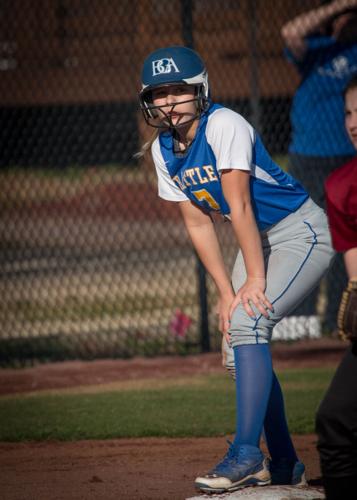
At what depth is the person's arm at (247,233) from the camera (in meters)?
3.58

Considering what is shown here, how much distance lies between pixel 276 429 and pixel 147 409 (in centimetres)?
186

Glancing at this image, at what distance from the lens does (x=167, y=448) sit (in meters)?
→ 4.73

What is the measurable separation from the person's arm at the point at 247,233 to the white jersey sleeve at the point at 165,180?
1.16 feet

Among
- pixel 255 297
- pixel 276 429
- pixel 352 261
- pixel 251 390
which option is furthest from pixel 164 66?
pixel 276 429

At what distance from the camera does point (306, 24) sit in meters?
7.07

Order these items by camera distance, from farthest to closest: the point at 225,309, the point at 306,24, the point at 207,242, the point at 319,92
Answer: the point at 319,92
the point at 306,24
the point at 207,242
the point at 225,309

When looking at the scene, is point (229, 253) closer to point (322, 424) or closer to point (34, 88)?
point (34, 88)

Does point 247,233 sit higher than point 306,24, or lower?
Answer: lower

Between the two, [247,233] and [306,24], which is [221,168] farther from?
[306,24]

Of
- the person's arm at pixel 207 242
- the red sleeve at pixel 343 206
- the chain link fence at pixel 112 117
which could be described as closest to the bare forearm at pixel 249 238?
the person's arm at pixel 207 242

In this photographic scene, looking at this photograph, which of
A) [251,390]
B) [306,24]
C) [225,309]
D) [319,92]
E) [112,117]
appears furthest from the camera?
[112,117]

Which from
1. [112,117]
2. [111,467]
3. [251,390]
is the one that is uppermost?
[112,117]

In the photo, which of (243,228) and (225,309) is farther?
(225,309)

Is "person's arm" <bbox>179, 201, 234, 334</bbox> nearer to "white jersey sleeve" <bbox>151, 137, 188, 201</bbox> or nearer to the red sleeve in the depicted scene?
"white jersey sleeve" <bbox>151, 137, 188, 201</bbox>
